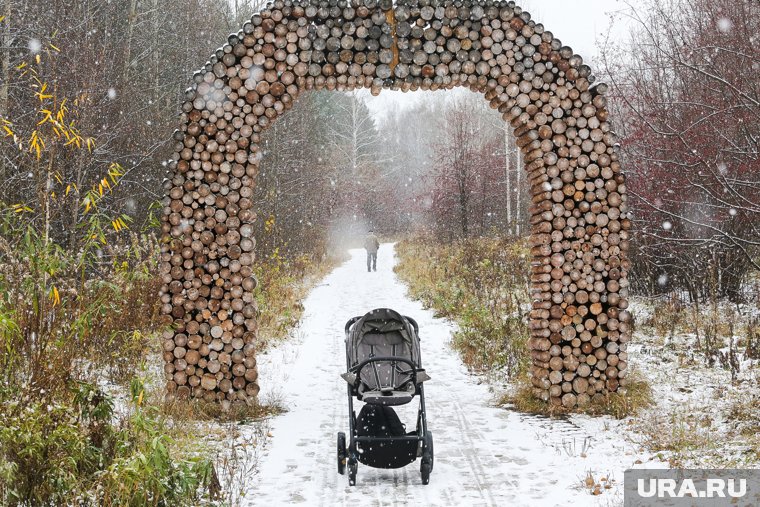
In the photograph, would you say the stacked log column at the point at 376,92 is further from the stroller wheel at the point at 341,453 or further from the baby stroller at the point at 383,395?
the stroller wheel at the point at 341,453

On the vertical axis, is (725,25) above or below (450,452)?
above

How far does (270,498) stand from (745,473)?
3.92 metres

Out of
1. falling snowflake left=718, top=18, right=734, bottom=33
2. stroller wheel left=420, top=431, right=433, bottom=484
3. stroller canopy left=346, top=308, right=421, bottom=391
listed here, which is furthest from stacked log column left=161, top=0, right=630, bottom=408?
stroller wheel left=420, top=431, right=433, bottom=484

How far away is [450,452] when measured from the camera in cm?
652

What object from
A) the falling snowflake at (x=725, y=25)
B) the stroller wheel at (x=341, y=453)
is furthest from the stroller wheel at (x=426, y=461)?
the falling snowflake at (x=725, y=25)

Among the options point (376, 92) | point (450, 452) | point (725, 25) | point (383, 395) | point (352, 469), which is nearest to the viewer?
point (352, 469)

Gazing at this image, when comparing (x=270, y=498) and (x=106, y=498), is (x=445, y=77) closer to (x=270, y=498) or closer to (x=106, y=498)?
(x=270, y=498)

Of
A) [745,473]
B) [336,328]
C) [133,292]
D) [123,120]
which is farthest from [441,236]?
[745,473]

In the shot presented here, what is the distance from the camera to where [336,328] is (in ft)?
44.7

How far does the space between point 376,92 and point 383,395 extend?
3.71 metres

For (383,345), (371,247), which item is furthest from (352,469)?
(371,247)

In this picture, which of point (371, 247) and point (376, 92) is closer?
point (376, 92)

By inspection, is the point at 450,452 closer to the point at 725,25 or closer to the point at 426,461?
the point at 426,461

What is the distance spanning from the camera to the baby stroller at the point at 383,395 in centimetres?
570
